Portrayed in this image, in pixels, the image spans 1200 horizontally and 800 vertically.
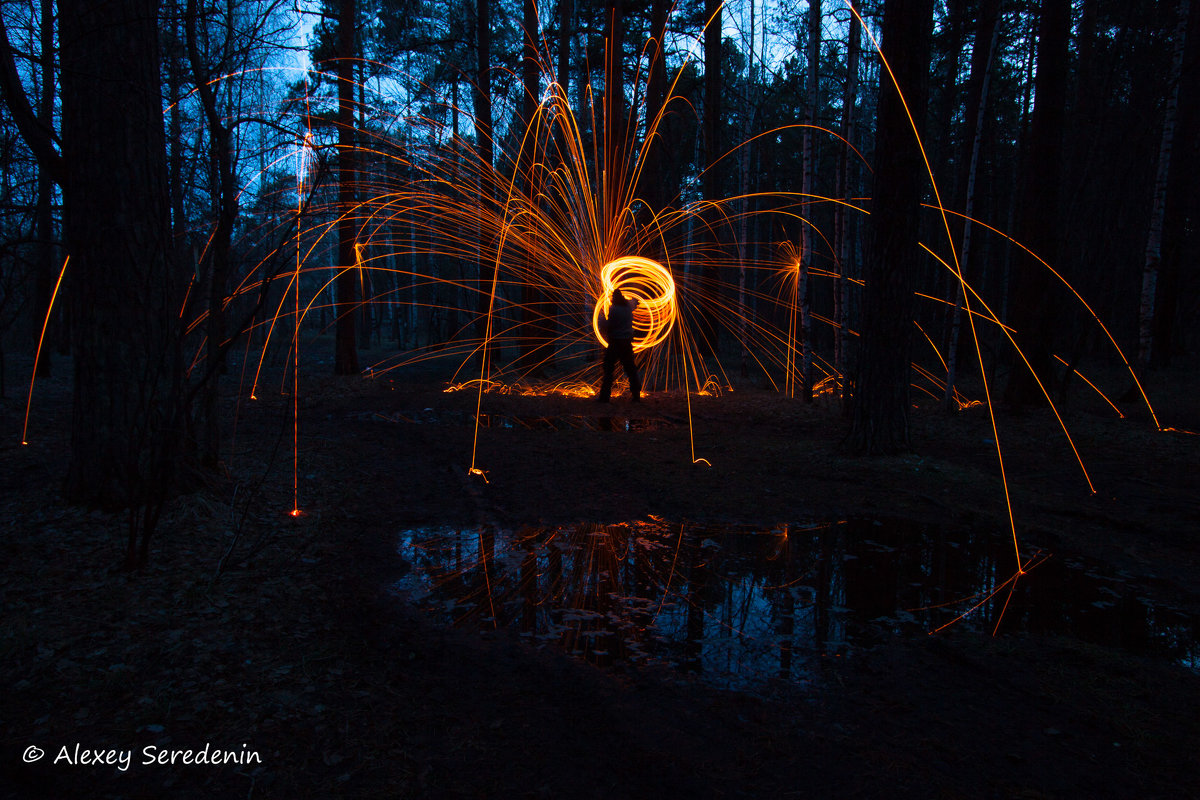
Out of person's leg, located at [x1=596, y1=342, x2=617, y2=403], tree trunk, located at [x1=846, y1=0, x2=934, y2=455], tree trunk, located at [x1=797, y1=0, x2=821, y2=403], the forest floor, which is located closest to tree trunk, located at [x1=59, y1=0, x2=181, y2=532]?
the forest floor

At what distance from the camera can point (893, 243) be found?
711cm

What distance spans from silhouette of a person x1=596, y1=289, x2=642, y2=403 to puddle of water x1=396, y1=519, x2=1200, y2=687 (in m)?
6.43

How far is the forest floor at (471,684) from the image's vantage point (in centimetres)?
237

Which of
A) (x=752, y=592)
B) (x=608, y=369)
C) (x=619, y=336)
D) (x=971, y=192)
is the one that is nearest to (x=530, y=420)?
(x=608, y=369)

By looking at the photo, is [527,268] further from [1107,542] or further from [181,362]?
[1107,542]

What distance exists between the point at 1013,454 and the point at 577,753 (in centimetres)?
754

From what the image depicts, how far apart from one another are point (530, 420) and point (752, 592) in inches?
261

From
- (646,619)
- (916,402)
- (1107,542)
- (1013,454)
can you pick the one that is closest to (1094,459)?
(1013,454)

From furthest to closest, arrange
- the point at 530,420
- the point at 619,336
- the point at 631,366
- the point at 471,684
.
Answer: the point at 631,366 → the point at 619,336 → the point at 530,420 → the point at 471,684

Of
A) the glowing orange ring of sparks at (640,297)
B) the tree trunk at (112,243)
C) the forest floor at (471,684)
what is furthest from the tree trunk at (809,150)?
the tree trunk at (112,243)

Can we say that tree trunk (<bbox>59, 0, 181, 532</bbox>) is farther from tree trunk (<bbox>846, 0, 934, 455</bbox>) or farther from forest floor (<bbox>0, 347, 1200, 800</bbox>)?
tree trunk (<bbox>846, 0, 934, 455</bbox>)

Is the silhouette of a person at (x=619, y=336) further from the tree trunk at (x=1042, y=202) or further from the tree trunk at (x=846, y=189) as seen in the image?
the tree trunk at (x=1042, y=202)

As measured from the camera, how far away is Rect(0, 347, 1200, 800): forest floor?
2371 millimetres

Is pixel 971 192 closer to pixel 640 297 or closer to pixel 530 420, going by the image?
pixel 640 297
